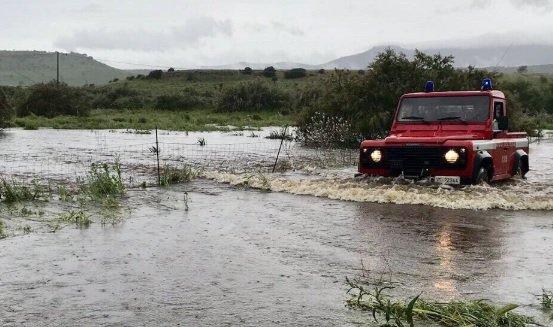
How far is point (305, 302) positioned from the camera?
19.4 feet

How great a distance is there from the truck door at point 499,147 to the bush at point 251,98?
42492 millimetres

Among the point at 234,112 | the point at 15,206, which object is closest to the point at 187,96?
the point at 234,112

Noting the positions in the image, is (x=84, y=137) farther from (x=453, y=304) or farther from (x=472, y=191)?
(x=453, y=304)

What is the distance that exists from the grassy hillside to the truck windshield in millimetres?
117161

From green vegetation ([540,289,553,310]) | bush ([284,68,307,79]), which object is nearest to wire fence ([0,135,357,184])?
green vegetation ([540,289,553,310])

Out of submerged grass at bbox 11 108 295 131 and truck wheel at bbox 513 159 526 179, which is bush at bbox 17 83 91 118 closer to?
submerged grass at bbox 11 108 295 131

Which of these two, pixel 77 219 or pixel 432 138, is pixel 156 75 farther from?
pixel 77 219

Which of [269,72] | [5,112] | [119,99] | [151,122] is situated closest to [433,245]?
[5,112]

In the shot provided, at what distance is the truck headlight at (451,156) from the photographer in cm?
1219

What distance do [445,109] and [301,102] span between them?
801 inches

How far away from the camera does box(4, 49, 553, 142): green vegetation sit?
26.4 meters

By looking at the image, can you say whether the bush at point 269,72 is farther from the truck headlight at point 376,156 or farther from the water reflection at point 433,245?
the water reflection at point 433,245

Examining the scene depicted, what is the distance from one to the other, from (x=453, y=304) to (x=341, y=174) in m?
11.2

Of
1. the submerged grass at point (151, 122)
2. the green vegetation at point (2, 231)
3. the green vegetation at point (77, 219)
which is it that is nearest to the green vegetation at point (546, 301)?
the green vegetation at point (77, 219)
